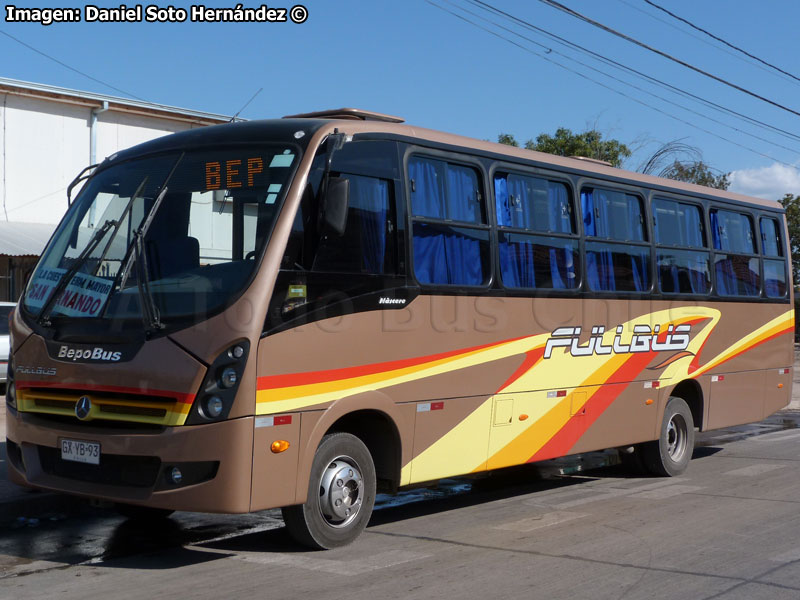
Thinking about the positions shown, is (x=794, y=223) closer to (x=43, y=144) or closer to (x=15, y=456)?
(x=43, y=144)

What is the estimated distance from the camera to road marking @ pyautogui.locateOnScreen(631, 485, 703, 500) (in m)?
10.1

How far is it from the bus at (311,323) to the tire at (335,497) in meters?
0.02

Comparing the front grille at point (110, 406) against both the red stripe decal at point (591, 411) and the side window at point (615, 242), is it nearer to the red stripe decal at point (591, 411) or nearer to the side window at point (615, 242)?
the red stripe decal at point (591, 411)

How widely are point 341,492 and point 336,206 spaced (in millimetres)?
2103

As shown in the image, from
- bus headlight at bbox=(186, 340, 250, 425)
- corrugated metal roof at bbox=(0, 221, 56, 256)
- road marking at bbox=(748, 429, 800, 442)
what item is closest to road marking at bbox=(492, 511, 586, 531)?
bus headlight at bbox=(186, 340, 250, 425)

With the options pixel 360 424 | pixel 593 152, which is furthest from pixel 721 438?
pixel 593 152

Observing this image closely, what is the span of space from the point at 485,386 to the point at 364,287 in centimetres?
179

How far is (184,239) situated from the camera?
7148mm

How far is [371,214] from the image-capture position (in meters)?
7.76

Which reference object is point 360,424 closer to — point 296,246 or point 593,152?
point 296,246

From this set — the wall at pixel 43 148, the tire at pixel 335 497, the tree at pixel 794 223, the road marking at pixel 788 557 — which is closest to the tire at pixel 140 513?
the tire at pixel 335 497

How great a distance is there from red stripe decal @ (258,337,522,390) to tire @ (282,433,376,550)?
47cm

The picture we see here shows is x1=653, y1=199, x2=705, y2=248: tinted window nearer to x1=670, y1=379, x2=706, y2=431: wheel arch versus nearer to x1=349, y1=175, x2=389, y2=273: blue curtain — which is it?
x1=670, y1=379, x2=706, y2=431: wheel arch

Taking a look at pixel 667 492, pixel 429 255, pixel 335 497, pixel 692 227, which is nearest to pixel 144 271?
pixel 335 497
